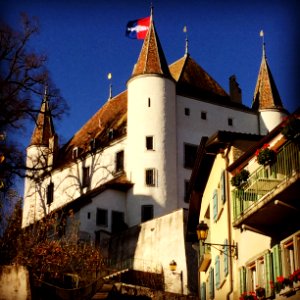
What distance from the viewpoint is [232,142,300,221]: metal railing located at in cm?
1733

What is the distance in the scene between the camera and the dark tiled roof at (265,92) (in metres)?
58.8

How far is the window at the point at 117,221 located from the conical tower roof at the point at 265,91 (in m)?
12.7

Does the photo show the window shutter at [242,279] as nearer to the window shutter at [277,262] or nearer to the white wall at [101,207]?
the window shutter at [277,262]

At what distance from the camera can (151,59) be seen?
181 feet

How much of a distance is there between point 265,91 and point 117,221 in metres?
15.0

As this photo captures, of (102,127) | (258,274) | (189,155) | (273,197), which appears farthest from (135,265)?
(273,197)

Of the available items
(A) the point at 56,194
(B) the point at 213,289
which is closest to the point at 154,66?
(A) the point at 56,194

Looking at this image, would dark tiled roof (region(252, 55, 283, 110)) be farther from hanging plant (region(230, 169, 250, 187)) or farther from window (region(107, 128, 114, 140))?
hanging plant (region(230, 169, 250, 187))

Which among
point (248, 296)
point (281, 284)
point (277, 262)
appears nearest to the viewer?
point (281, 284)

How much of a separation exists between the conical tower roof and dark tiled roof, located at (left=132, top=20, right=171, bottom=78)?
740 centimetres

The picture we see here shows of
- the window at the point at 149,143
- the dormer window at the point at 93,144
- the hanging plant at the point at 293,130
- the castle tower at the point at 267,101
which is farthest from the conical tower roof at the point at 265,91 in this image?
the hanging plant at the point at 293,130

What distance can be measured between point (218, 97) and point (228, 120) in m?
2.16

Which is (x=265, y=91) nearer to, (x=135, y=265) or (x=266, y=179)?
(x=135, y=265)

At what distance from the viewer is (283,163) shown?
1788 centimetres
